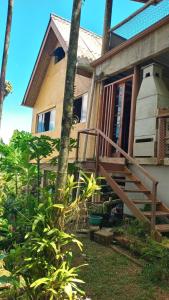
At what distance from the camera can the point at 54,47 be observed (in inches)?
594

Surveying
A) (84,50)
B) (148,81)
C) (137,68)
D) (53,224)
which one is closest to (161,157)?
(148,81)

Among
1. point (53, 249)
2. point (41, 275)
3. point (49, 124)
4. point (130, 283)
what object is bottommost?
point (130, 283)

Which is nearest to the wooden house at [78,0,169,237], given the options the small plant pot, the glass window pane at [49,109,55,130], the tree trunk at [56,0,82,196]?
the small plant pot

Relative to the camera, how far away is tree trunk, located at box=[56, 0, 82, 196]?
390 centimetres

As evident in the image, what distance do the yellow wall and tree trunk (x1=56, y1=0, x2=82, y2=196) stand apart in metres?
7.93

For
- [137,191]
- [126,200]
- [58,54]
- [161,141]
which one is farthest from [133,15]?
[58,54]

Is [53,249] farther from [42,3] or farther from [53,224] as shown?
[42,3]

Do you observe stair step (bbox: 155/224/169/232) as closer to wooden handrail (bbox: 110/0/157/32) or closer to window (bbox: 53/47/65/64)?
wooden handrail (bbox: 110/0/157/32)

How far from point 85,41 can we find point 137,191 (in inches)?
339

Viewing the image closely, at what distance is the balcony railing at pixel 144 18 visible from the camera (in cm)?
843

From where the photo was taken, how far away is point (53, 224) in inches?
147

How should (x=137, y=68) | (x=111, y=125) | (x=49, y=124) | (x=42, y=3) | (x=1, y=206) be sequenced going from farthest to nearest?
(x=49, y=124) < (x=42, y=3) < (x=111, y=125) < (x=137, y=68) < (x=1, y=206)

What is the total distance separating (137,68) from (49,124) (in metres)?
7.30

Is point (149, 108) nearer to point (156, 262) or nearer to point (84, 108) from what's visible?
point (84, 108)
